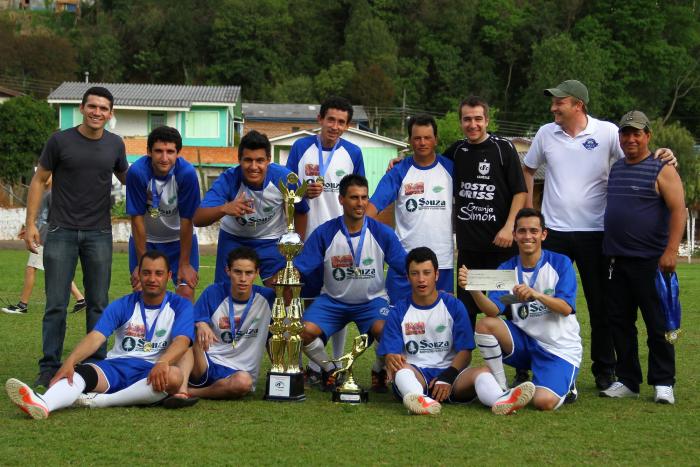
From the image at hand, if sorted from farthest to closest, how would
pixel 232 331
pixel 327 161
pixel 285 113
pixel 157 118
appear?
pixel 285 113 < pixel 157 118 < pixel 327 161 < pixel 232 331

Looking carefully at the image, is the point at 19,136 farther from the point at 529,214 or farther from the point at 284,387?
the point at 529,214

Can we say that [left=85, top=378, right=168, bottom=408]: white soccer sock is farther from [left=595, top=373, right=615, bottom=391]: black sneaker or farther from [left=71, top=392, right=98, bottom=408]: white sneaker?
[left=595, top=373, right=615, bottom=391]: black sneaker

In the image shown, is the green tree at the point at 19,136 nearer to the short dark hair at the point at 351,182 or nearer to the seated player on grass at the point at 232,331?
the seated player on grass at the point at 232,331

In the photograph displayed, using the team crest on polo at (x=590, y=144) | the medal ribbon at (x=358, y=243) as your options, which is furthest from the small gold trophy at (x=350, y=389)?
the team crest on polo at (x=590, y=144)

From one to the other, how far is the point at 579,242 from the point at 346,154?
2.09m

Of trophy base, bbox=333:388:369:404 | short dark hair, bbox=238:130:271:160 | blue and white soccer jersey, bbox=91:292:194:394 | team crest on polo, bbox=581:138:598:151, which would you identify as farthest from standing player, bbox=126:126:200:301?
team crest on polo, bbox=581:138:598:151

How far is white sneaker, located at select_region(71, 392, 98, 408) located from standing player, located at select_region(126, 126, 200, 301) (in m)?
1.30

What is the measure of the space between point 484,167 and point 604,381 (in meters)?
2.00

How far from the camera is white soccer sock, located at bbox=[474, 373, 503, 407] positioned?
269 inches

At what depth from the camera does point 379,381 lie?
7.82 metres

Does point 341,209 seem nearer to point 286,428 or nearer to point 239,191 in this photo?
point 239,191

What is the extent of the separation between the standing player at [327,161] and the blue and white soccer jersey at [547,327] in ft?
5.47

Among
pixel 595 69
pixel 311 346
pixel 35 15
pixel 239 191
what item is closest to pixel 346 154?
pixel 239 191

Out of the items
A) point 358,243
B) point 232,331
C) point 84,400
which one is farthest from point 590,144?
point 84,400
